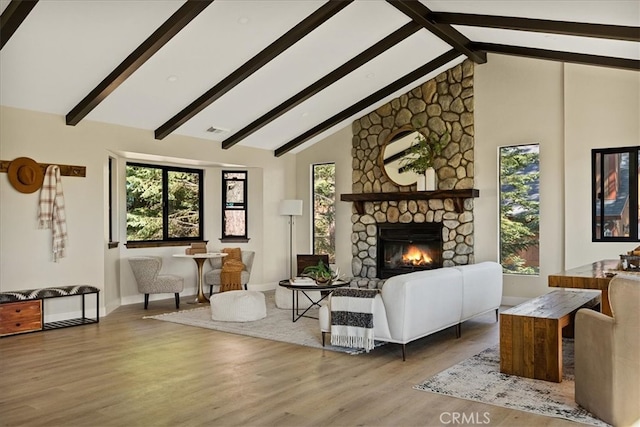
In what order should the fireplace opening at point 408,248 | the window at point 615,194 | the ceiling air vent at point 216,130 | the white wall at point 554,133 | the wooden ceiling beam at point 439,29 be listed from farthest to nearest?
the fireplace opening at point 408,248 → the ceiling air vent at point 216,130 → the white wall at point 554,133 → the window at point 615,194 → the wooden ceiling beam at point 439,29

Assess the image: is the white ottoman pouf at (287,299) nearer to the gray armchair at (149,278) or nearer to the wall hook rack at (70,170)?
the gray armchair at (149,278)

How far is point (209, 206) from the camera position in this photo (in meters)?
9.52

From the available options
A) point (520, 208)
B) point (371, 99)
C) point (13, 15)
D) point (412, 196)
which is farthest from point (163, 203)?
point (520, 208)

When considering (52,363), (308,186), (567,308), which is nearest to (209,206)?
(308,186)

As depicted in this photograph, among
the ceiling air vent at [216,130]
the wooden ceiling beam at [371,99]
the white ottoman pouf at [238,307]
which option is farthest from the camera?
the ceiling air vent at [216,130]

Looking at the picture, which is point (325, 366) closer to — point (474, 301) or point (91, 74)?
point (474, 301)

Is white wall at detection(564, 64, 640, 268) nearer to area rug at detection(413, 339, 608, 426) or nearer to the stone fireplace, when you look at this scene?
the stone fireplace

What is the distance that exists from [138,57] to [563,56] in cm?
516

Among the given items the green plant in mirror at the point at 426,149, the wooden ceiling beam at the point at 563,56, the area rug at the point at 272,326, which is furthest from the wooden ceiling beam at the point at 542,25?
the area rug at the point at 272,326

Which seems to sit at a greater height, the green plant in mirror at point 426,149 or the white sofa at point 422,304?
the green plant in mirror at point 426,149

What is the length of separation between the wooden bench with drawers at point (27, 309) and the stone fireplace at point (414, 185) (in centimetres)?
453

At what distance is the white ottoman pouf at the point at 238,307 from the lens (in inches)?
258

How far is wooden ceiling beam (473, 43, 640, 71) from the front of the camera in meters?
6.27

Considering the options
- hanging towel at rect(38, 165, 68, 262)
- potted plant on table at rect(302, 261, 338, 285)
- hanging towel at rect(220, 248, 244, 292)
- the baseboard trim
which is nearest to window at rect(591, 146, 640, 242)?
the baseboard trim
